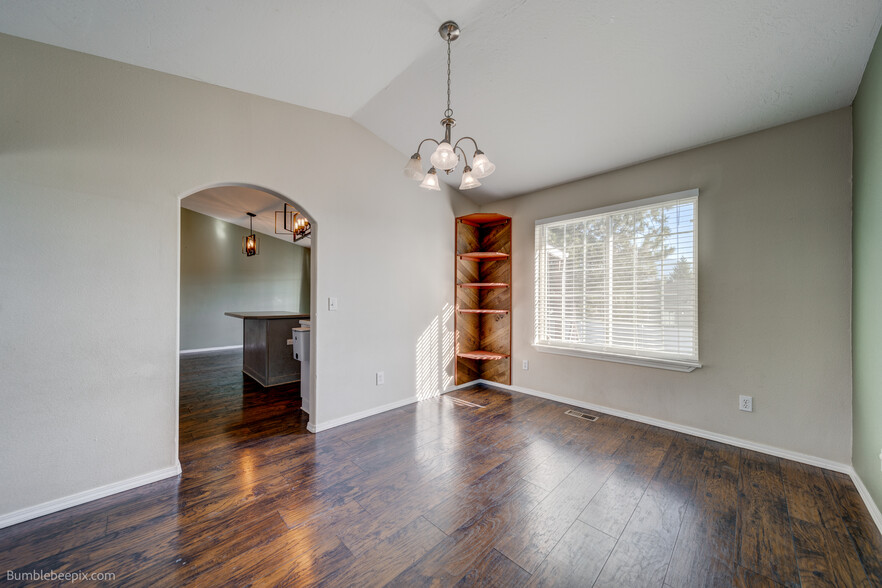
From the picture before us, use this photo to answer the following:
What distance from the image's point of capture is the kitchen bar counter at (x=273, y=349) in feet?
14.1

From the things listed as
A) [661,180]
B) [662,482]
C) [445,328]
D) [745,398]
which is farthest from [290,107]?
[745,398]

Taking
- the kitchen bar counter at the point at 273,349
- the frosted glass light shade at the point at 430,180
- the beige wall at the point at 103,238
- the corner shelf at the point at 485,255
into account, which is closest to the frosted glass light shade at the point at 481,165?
the frosted glass light shade at the point at 430,180

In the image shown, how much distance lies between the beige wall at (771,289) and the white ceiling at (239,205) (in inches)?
163

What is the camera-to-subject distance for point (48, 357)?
6.05 ft

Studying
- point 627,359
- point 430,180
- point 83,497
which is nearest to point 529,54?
point 430,180

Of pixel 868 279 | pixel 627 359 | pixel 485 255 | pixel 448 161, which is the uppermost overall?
pixel 448 161

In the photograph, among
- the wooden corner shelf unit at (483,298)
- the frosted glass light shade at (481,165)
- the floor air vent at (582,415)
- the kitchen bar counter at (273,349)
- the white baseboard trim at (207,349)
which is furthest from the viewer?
the white baseboard trim at (207,349)

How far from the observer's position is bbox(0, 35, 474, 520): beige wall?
177 centimetres

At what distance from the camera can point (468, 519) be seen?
5.77 ft

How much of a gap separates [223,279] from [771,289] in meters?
9.07

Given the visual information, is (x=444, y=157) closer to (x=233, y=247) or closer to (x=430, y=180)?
(x=430, y=180)

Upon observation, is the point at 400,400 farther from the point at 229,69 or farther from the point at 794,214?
the point at 794,214

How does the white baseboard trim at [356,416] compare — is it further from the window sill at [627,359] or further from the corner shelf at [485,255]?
the corner shelf at [485,255]

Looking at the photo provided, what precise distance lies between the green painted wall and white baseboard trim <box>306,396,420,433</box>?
3.24 m
